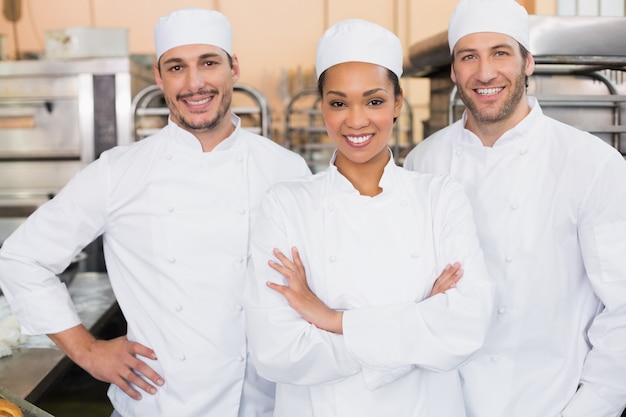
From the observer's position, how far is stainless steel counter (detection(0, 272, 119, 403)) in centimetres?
148

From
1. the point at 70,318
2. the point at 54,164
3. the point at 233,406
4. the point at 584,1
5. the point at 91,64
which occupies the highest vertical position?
the point at 584,1

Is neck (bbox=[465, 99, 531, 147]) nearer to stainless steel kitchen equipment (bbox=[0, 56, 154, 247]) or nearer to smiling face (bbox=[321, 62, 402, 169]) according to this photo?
smiling face (bbox=[321, 62, 402, 169])

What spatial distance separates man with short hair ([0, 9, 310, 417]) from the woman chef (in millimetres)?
207

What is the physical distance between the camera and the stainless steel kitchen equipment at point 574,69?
2219 millimetres

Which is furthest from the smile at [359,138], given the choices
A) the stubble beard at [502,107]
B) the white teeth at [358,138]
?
the stubble beard at [502,107]

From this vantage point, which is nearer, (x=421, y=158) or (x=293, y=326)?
(x=293, y=326)

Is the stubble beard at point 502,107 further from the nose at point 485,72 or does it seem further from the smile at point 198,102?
the smile at point 198,102

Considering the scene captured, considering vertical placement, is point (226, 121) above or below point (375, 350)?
above

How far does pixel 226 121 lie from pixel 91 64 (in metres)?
2.23

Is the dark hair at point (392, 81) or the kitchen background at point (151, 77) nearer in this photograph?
the dark hair at point (392, 81)

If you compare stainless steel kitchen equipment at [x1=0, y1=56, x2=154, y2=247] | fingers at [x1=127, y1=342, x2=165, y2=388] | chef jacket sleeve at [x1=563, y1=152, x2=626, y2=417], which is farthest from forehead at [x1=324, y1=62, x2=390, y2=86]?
stainless steel kitchen equipment at [x1=0, y1=56, x2=154, y2=247]

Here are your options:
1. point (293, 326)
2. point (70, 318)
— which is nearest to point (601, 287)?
point (293, 326)

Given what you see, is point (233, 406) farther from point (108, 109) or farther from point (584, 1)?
point (584, 1)

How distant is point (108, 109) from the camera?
11.9ft
